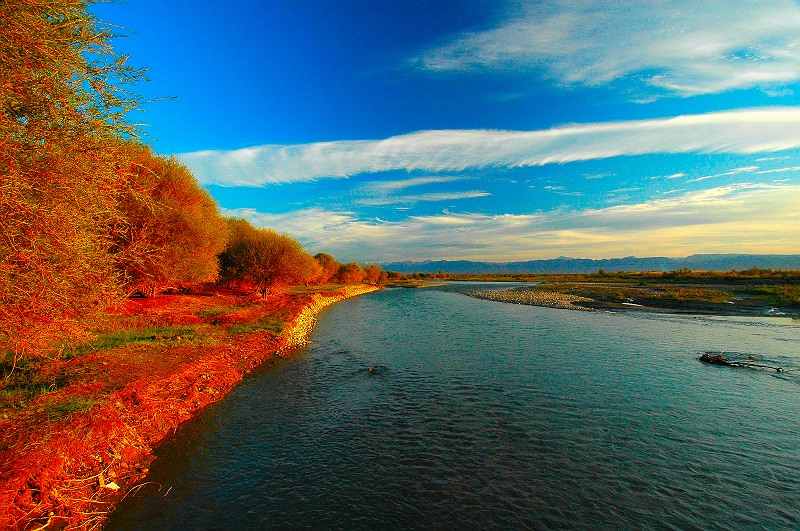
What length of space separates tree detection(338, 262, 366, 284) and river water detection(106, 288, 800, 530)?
102052 millimetres

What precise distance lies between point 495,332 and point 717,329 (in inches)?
739

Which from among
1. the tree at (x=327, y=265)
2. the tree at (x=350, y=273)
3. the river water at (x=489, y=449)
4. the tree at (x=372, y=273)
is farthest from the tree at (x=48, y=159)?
the tree at (x=372, y=273)

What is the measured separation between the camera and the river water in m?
8.47

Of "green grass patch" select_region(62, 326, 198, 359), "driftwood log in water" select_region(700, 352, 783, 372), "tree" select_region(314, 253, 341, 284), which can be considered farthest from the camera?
"tree" select_region(314, 253, 341, 284)

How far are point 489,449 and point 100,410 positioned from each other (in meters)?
11.4

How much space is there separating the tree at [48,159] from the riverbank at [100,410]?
2130 millimetres

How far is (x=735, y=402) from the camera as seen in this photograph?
48.5 ft

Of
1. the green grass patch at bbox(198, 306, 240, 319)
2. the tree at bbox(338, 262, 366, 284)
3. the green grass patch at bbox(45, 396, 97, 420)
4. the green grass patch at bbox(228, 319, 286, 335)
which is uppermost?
the tree at bbox(338, 262, 366, 284)

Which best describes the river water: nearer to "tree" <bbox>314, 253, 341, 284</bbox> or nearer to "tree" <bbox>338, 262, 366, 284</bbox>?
"tree" <bbox>314, 253, 341, 284</bbox>

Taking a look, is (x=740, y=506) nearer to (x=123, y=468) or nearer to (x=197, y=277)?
(x=123, y=468)

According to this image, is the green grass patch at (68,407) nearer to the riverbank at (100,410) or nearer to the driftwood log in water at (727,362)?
the riverbank at (100,410)

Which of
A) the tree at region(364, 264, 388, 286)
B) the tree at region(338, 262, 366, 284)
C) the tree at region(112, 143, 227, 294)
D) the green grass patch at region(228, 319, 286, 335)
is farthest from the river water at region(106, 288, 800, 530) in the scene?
the tree at region(364, 264, 388, 286)

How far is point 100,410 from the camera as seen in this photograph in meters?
10.7

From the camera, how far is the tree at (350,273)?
12297cm
